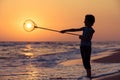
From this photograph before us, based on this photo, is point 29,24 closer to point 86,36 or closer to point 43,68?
point 86,36

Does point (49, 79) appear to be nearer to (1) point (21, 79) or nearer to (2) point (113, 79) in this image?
(1) point (21, 79)

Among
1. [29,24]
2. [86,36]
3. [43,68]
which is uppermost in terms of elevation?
[29,24]

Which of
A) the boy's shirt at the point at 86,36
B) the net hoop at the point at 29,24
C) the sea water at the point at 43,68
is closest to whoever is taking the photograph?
the boy's shirt at the point at 86,36

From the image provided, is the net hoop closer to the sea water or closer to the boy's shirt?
the boy's shirt

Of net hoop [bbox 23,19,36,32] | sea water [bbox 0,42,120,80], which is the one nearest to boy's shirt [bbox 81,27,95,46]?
net hoop [bbox 23,19,36,32]

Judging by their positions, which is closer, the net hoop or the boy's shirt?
the boy's shirt

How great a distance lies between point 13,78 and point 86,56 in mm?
4014

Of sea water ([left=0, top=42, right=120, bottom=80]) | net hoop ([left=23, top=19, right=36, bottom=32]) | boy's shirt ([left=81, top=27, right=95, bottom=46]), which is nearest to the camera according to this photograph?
boy's shirt ([left=81, top=27, right=95, bottom=46])

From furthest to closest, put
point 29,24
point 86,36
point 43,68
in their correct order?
point 43,68
point 29,24
point 86,36

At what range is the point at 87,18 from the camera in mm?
10367

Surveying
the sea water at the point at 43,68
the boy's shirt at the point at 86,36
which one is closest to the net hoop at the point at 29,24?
the boy's shirt at the point at 86,36

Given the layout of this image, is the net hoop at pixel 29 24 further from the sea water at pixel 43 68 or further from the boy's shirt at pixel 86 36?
the sea water at pixel 43 68

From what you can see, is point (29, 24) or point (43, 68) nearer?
point (29, 24)

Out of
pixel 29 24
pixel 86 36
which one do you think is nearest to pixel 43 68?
pixel 29 24
